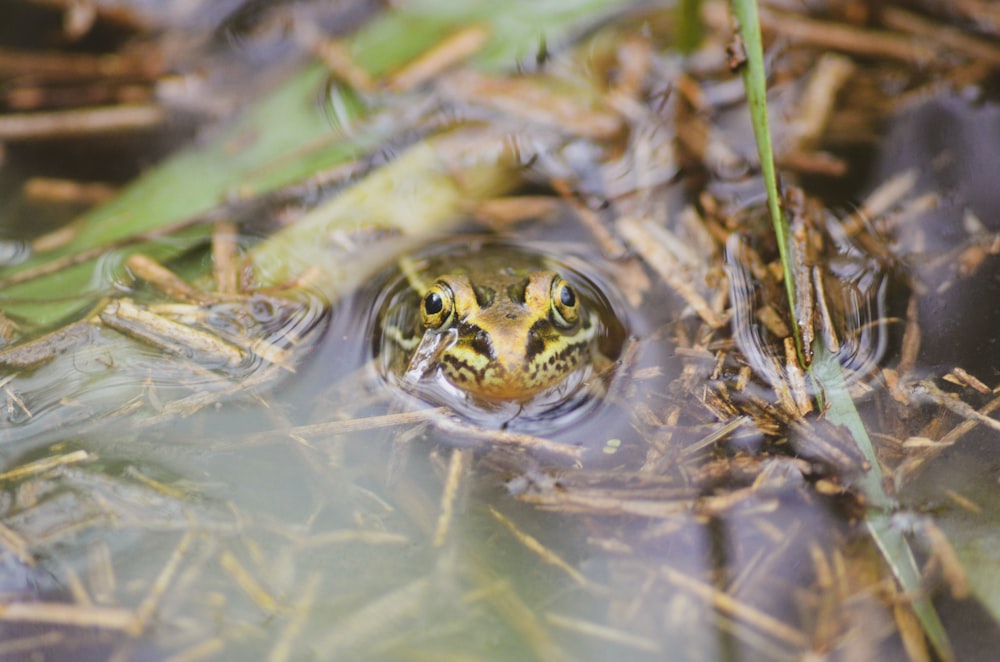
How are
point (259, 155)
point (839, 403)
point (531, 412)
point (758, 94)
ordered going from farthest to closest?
point (259, 155)
point (531, 412)
point (839, 403)
point (758, 94)

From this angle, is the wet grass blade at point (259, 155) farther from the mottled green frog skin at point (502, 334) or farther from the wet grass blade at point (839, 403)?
the wet grass blade at point (839, 403)

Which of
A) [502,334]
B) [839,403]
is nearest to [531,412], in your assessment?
[502,334]

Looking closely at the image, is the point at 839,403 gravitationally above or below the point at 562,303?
below

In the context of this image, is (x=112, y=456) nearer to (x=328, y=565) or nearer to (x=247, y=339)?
(x=247, y=339)

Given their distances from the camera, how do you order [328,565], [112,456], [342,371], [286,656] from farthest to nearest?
[342,371], [112,456], [328,565], [286,656]

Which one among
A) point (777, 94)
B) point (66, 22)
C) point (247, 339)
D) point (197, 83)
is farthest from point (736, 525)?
point (66, 22)

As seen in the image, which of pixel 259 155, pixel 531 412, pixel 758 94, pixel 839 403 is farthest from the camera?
pixel 259 155

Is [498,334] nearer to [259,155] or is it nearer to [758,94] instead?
[758,94]

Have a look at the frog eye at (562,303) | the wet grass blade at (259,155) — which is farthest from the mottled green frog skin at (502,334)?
the wet grass blade at (259,155)
